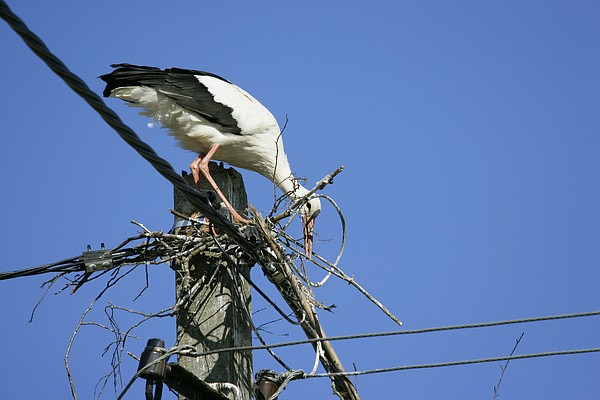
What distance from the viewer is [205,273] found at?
5332mm

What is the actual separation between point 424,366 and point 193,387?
1.15 meters

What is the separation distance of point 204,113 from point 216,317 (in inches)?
104

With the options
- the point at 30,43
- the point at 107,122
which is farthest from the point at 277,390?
the point at 30,43

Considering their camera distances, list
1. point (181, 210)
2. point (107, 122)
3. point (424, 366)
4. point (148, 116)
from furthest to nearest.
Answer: point (148, 116) → point (181, 210) → point (424, 366) → point (107, 122)

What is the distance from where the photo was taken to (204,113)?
7.46m

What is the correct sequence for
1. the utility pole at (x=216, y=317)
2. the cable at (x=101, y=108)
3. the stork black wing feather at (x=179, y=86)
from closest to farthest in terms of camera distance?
the cable at (x=101, y=108) → the utility pole at (x=216, y=317) → the stork black wing feather at (x=179, y=86)

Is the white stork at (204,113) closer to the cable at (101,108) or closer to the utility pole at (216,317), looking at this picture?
the utility pole at (216,317)

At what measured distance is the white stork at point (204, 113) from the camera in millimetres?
7301

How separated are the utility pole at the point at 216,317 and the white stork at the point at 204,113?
1769 mm

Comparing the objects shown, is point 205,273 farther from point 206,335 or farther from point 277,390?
point 277,390

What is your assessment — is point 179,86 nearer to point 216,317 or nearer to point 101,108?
point 216,317

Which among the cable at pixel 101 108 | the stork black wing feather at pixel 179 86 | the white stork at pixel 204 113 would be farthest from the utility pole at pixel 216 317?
the stork black wing feather at pixel 179 86

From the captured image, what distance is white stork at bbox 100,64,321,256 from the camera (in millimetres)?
7301

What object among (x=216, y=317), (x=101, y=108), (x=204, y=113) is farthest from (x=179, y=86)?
(x=101, y=108)
